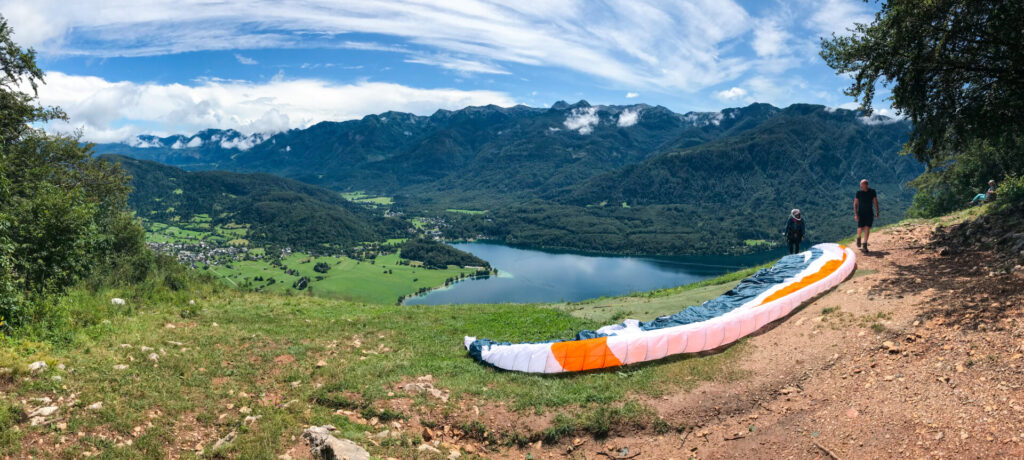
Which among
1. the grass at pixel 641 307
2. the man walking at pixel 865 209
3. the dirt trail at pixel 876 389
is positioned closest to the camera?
the dirt trail at pixel 876 389

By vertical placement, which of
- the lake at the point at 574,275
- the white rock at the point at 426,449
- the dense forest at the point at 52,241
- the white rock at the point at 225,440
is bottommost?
the lake at the point at 574,275

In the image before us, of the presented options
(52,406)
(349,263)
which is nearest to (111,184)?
(52,406)

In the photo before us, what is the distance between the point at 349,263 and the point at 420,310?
408ft

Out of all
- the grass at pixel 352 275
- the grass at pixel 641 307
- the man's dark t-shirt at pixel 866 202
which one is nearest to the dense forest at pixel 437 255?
the grass at pixel 352 275

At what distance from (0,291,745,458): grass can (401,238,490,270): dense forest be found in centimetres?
12644

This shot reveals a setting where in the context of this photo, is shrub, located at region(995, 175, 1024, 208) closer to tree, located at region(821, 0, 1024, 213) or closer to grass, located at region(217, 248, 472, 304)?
tree, located at region(821, 0, 1024, 213)

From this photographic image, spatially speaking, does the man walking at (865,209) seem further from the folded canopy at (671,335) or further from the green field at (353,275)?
the green field at (353,275)

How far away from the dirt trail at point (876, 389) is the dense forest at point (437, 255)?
429 ft

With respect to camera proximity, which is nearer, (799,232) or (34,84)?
(799,232)

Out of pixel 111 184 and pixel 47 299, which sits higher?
pixel 111 184

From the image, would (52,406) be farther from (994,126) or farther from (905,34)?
(994,126)

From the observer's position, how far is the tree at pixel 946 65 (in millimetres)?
13016

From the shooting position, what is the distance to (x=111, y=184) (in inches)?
1161

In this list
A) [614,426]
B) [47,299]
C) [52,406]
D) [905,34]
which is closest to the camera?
[52,406]
